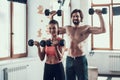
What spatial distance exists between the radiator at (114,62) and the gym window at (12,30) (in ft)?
10.0

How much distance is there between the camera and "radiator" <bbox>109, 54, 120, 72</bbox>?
24.1ft

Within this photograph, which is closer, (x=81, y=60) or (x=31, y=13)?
(x=81, y=60)

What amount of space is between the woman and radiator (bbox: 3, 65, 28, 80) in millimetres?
1640

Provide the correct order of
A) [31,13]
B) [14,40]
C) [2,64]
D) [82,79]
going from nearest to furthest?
1. [82,79]
2. [2,64]
3. [14,40]
4. [31,13]

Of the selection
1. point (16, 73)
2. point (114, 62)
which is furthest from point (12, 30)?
point (114, 62)

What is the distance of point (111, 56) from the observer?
7391 millimetres

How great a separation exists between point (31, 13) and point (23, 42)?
679 millimetres

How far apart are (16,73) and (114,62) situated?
3.68 m

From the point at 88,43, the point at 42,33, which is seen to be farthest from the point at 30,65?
the point at 88,43

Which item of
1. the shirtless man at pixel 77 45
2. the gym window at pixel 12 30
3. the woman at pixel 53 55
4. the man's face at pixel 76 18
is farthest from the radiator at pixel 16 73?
the man's face at pixel 76 18

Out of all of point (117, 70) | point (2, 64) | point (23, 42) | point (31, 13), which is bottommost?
point (117, 70)

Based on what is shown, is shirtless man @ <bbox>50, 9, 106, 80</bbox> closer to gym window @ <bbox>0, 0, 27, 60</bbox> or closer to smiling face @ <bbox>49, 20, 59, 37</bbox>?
smiling face @ <bbox>49, 20, 59, 37</bbox>

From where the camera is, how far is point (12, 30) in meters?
5.00

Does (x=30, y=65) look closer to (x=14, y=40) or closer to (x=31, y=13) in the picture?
(x=14, y=40)
